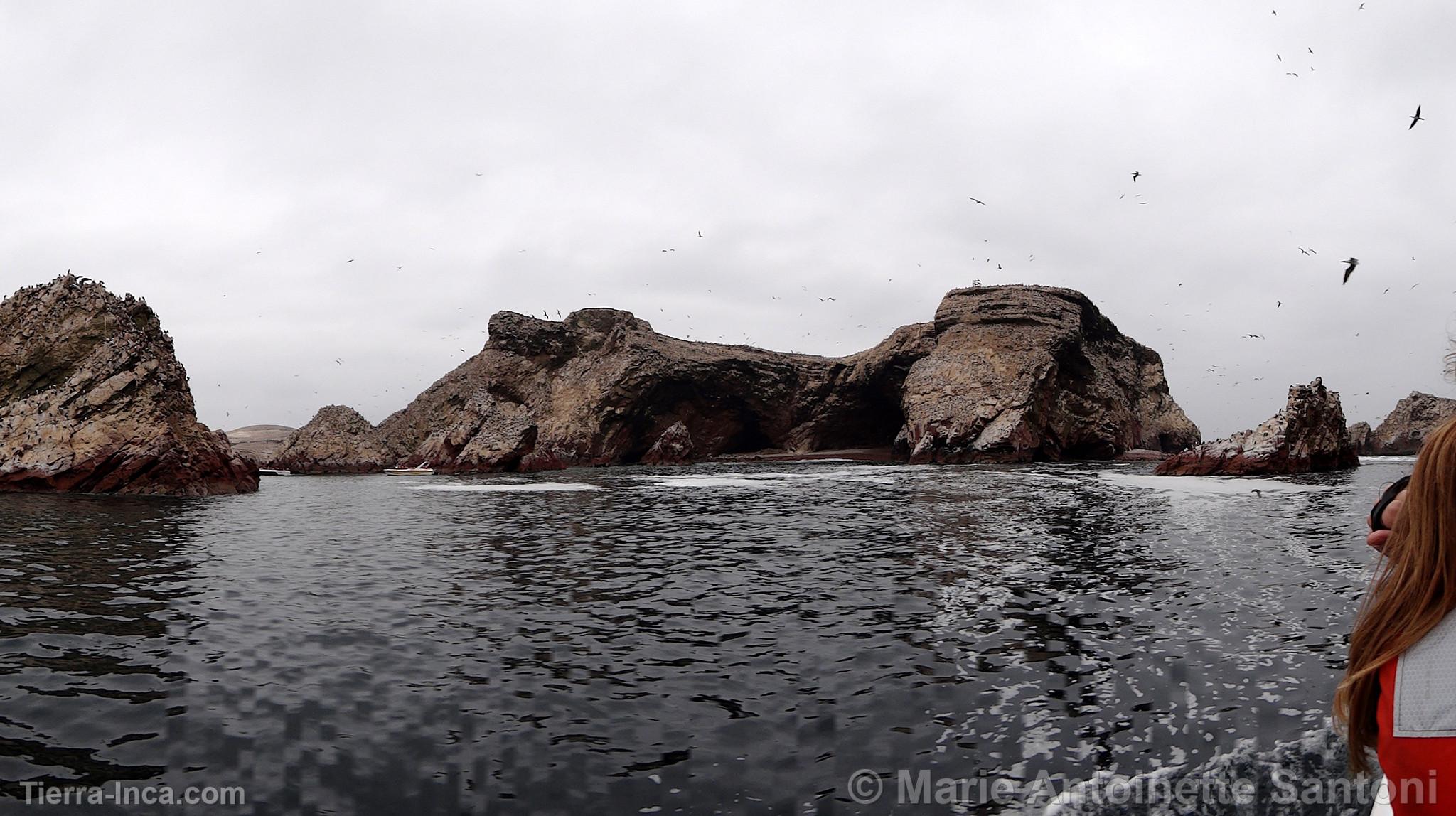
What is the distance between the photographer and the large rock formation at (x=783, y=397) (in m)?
67.6

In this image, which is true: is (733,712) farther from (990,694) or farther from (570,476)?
(570,476)

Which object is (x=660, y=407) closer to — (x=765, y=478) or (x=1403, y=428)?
(x=765, y=478)

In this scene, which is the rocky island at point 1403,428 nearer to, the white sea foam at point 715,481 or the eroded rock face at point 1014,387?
the eroded rock face at point 1014,387

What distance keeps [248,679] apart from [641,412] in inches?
2930

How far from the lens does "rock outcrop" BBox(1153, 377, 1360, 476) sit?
42.2 meters

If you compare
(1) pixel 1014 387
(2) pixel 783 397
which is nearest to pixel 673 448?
(2) pixel 783 397

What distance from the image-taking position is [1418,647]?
7.29ft

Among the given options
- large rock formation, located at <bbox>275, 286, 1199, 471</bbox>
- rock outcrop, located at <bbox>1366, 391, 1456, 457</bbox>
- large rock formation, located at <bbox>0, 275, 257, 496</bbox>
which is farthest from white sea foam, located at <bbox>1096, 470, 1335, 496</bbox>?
rock outcrop, located at <bbox>1366, 391, 1456, 457</bbox>

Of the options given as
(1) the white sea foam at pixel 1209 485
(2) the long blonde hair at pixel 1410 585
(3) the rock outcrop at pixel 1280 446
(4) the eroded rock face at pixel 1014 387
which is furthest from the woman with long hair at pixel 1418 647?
(4) the eroded rock face at pixel 1014 387

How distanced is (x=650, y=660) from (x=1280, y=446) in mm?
45779

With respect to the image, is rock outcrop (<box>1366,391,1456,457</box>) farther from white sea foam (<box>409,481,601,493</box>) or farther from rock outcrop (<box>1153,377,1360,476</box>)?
white sea foam (<box>409,481,601,493</box>)

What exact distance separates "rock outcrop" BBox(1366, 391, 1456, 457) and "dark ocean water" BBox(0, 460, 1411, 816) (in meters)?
89.8

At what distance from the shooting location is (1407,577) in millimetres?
2307

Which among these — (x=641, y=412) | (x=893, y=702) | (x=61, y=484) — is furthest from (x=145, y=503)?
(x=641, y=412)
